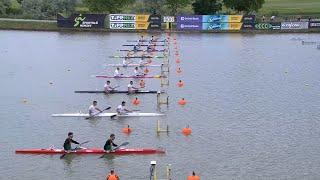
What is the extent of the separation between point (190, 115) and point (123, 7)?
55915 millimetres

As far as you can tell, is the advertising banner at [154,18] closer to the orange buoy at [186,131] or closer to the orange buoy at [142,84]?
the orange buoy at [142,84]

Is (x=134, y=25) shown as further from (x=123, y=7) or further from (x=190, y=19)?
(x=123, y=7)

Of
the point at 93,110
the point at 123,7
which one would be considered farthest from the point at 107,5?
the point at 93,110

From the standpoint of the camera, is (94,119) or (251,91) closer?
(94,119)

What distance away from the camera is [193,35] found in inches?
2965

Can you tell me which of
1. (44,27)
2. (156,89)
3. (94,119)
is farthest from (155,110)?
(44,27)

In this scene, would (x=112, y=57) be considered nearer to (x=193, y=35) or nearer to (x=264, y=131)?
(x=193, y=35)

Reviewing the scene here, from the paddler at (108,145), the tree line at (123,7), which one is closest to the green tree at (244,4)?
the tree line at (123,7)

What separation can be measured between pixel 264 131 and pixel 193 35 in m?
46.5

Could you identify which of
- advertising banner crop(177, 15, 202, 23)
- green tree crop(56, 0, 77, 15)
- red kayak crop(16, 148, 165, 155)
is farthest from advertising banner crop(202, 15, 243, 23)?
red kayak crop(16, 148, 165, 155)

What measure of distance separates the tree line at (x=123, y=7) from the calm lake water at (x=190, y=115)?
23.9 metres

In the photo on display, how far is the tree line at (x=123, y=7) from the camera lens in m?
84.4

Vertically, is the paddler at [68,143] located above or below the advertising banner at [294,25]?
below

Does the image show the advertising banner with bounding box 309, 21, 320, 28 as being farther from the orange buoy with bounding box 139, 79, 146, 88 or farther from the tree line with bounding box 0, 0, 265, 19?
the orange buoy with bounding box 139, 79, 146, 88
